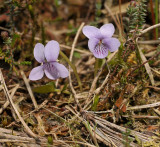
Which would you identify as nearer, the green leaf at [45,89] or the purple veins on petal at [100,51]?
the purple veins on petal at [100,51]

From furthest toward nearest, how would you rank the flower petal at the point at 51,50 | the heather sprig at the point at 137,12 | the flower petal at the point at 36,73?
the heather sprig at the point at 137,12 → the flower petal at the point at 36,73 → the flower petal at the point at 51,50

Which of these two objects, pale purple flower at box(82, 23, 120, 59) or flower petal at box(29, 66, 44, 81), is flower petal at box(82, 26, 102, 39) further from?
flower petal at box(29, 66, 44, 81)

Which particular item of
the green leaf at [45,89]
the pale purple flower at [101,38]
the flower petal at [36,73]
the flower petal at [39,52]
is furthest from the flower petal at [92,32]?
the green leaf at [45,89]

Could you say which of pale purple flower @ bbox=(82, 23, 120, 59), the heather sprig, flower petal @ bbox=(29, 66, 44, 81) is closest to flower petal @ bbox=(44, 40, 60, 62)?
flower petal @ bbox=(29, 66, 44, 81)

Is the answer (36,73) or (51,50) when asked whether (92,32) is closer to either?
(51,50)

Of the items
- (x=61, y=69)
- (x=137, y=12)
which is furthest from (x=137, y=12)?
(x=61, y=69)

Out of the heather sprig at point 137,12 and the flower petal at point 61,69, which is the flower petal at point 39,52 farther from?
the heather sprig at point 137,12

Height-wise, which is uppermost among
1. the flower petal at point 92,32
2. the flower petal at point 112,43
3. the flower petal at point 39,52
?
the flower petal at point 92,32

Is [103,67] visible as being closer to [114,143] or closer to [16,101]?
[114,143]
